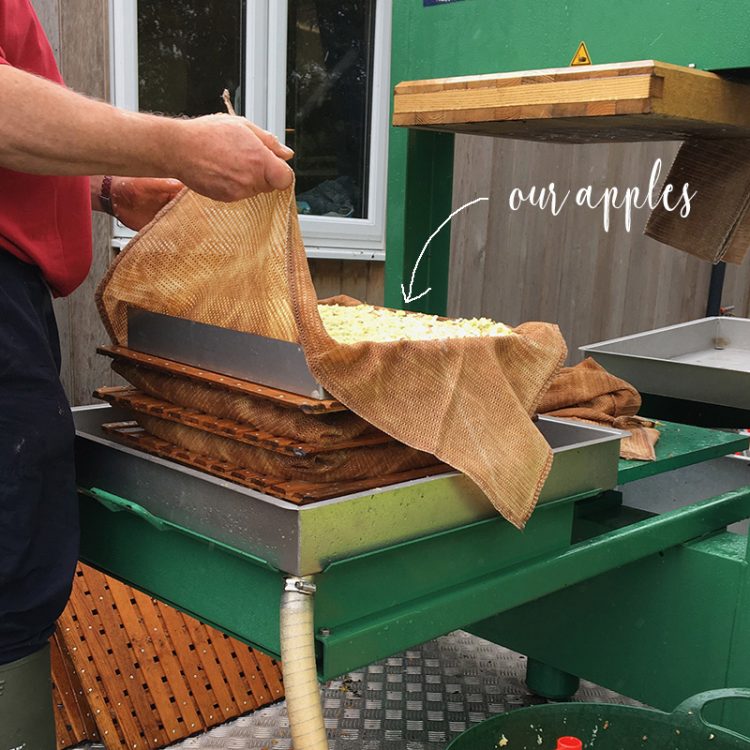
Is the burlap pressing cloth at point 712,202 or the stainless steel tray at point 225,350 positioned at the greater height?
the burlap pressing cloth at point 712,202

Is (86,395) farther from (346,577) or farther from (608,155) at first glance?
(608,155)

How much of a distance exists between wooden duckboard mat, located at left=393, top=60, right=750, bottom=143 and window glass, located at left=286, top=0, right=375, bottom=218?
1.45 meters

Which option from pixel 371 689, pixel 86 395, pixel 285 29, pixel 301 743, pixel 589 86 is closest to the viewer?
pixel 301 743

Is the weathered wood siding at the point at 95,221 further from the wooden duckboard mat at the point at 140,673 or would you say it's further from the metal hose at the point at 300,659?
the metal hose at the point at 300,659

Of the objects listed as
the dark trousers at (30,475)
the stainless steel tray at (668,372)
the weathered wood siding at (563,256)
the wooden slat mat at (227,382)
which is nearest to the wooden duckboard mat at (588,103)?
the stainless steel tray at (668,372)

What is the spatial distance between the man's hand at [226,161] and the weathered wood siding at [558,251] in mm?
3186

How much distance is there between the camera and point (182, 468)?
47.9 inches

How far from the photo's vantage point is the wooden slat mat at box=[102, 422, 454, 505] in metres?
1.17

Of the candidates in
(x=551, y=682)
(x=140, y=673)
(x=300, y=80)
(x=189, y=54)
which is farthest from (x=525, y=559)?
(x=300, y=80)

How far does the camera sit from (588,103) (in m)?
1.63

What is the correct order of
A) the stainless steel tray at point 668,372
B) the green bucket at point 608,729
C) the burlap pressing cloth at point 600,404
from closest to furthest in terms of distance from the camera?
the green bucket at point 608,729
the burlap pressing cloth at point 600,404
the stainless steel tray at point 668,372

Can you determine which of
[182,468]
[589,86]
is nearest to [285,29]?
[589,86]

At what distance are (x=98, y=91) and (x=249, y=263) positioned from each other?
5.34 feet

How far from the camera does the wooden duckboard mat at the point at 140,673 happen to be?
7.39 ft
